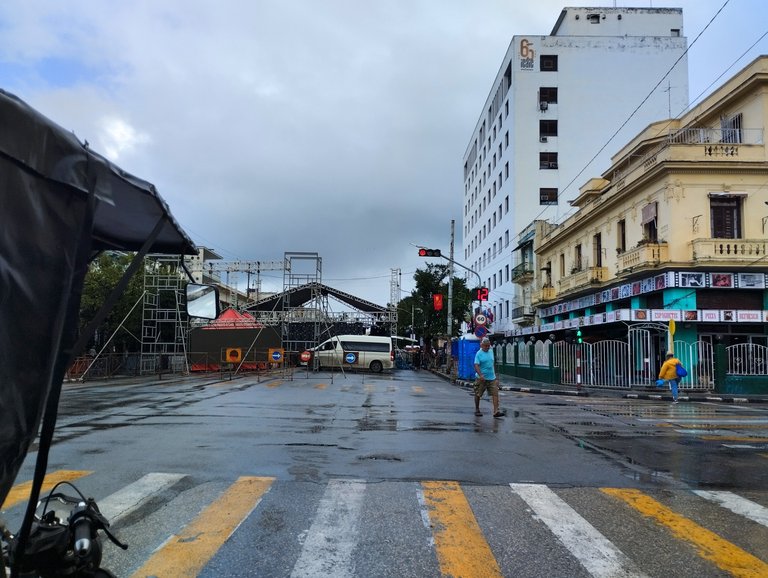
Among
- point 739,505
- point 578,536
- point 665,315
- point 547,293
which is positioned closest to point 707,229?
point 665,315

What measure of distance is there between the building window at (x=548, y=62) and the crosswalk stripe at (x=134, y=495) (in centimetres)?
5069

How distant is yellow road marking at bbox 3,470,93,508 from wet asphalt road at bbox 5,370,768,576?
22 centimetres

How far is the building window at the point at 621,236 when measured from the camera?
2912cm

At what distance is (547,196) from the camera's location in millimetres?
49500

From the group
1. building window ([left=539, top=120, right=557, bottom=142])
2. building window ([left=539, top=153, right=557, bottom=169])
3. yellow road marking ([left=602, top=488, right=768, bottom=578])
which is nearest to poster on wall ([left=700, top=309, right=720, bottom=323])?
yellow road marking ([left=602, top=488, right=768, bottom=578])

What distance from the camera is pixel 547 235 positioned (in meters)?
40.3

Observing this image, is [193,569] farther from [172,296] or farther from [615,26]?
[615,26]

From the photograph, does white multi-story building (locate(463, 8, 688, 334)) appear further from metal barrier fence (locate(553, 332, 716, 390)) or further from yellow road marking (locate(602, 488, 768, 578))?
yellow road marking (locate(602, 488, 768, 578))

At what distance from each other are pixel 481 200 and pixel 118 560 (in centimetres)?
6528

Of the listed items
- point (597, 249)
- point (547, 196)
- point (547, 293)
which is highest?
point (547, 196)

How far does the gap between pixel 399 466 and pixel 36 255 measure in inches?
237

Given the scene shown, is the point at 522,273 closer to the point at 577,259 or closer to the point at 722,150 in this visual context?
the point at 577,259

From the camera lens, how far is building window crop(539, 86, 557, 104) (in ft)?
164

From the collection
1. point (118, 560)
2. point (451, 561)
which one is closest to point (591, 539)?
point (451, 561)
